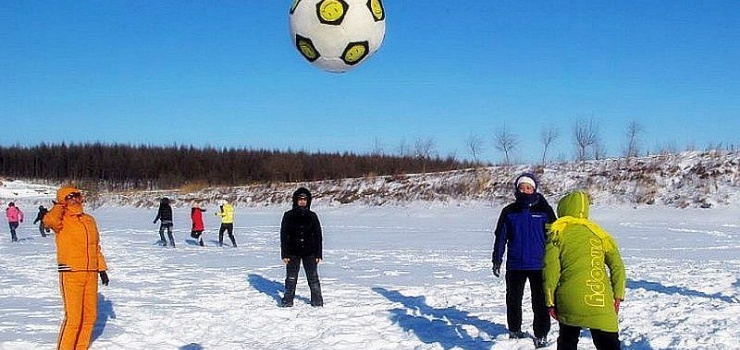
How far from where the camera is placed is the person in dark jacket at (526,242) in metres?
6.91

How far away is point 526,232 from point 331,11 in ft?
9.44

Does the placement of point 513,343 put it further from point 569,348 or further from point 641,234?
point 641,234

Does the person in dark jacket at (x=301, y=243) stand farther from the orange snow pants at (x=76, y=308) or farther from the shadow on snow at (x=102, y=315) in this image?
the orange snow pants at (x=76, y=308)

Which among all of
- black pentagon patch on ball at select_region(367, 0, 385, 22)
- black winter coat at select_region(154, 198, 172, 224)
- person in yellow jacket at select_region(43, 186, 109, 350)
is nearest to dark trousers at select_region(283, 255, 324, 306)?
person in yellow jacket at select_region(43, 186, 109, 350)

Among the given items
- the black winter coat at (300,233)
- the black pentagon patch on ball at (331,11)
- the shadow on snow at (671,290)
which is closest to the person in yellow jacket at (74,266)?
the black pentagon patch on ball at (331,11)

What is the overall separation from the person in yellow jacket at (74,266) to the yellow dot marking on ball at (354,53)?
2.91 meters

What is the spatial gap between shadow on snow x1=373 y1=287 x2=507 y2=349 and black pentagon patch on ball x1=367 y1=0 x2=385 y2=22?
341cm

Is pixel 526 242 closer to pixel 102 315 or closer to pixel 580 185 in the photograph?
pixel 102 315

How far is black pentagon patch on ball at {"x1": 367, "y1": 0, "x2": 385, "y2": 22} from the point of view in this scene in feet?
22.8

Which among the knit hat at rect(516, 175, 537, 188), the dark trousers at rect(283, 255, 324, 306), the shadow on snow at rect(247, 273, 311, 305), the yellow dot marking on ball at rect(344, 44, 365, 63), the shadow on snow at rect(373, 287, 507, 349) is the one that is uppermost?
the yellow dot marking on ball at rect(344, 44, 365, 63)

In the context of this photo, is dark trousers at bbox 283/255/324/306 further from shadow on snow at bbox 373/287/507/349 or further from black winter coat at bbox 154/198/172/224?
black winter coat at bbox 154/198/172/224

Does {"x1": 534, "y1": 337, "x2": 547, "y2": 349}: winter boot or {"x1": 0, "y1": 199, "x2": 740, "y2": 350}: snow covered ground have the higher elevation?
{"x1": 534, "y1": 337, "x2": 547, "y2": 349}: winter boot

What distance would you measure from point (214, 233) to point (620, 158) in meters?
23.8

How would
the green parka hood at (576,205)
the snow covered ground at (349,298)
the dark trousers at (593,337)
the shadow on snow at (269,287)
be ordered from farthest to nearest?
the shadow on snow at (269,287) < the snow covered ground at (349,298) < the green parka hood at (576,205) < the dark trousers at (593,337)
